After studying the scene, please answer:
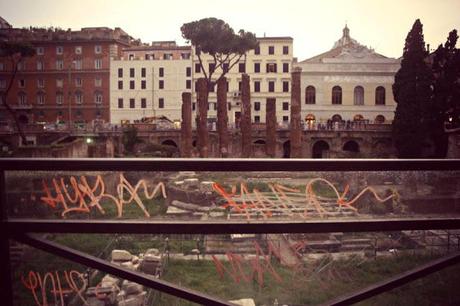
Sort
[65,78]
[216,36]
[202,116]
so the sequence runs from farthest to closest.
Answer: [65,78] → [216,36] → [202,116]

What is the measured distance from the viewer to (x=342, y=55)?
43656mm

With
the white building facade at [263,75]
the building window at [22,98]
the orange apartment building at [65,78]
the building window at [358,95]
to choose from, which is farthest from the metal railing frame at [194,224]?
the building window at [22,98]

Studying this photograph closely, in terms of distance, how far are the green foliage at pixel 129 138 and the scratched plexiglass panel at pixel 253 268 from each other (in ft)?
102

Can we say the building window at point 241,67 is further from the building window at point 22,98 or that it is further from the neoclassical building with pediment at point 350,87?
the building window at point 22,98

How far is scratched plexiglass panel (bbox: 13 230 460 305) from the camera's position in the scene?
204cm

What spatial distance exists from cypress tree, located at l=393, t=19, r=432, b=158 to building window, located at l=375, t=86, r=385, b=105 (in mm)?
12779

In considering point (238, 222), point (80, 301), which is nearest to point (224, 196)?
point (238, 222)

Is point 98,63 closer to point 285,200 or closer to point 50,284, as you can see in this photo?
point 50,284

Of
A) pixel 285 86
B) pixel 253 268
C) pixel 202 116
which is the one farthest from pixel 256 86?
pixel 253 268

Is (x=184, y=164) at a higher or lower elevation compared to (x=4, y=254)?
higher

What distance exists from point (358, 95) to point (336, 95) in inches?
87.2

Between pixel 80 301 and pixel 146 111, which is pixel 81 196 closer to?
pixel 80 301

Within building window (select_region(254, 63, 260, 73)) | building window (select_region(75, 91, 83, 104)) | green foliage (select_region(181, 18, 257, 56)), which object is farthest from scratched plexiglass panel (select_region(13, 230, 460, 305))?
building window (select_region(75, 91, 83, 104))

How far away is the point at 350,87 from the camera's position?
1693 inches
